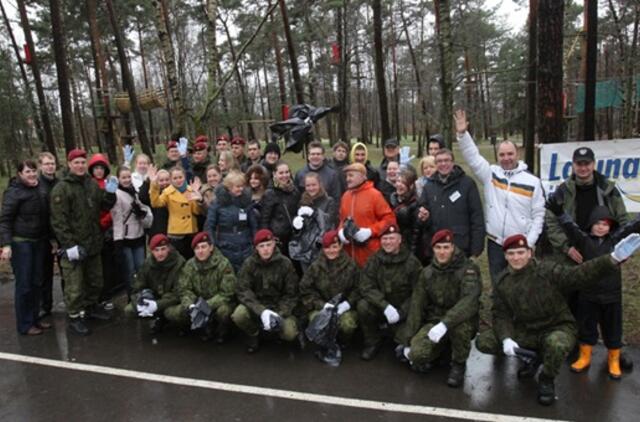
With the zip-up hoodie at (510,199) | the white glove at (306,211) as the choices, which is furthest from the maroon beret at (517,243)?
the white glove at (306,211)

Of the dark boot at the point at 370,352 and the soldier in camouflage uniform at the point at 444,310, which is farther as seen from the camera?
the dark boot at the point at 370,352

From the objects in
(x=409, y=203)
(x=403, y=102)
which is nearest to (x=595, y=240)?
(x=409, y=203)

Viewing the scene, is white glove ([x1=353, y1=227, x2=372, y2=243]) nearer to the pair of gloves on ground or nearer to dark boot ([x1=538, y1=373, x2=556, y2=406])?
dark boot ([x1=538, y1=373, x2=556, y2=406])

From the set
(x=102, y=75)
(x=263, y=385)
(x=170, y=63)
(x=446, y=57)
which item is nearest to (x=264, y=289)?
(x=263, y=385)

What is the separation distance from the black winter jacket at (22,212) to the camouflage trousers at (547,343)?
4862 millimetres

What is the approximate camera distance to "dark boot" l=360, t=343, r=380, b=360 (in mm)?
4328

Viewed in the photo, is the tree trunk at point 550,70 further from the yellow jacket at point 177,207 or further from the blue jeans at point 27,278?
the blue jeans at point 27,278

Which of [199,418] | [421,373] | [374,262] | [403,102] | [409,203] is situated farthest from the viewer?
[403,102]

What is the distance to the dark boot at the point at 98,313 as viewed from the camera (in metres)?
5.65

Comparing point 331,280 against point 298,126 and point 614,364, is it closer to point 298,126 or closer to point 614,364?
point 614,364

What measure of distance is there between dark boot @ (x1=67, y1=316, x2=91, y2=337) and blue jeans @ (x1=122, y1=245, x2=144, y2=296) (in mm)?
709

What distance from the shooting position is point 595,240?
3.88 m

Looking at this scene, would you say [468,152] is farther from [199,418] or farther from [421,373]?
[199,418]

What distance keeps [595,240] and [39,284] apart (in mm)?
5901
